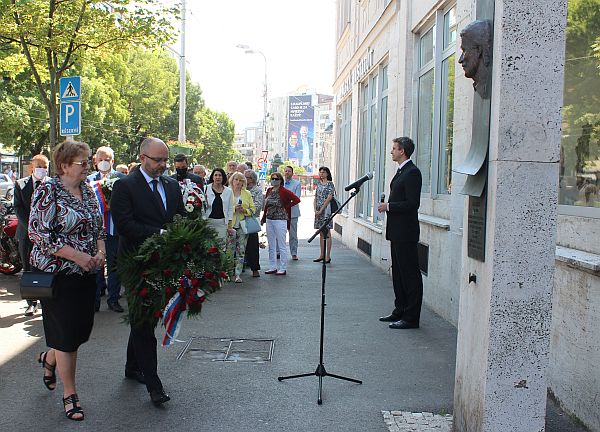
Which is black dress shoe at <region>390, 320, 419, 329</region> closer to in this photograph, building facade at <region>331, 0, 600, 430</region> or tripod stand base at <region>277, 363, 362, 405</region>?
building facade at <region>331, 0, 600, 430</region>

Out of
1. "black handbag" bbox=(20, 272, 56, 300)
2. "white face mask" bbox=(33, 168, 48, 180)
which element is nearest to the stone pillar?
"black handbag" bbox=(20, 272, 56, 300)

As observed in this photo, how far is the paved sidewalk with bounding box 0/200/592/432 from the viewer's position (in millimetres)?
5199

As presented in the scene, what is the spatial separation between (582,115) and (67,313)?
4.32 metres

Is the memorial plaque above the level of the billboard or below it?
below

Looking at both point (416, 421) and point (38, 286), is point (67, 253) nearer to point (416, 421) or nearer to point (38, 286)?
point (38, 286)

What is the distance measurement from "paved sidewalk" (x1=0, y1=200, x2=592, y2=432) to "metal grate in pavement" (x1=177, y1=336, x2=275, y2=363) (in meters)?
0.08

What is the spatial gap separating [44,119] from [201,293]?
3102cm

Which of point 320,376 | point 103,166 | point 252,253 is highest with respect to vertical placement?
point 103,166

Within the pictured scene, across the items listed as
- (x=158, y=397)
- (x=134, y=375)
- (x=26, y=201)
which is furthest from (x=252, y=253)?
(x=158, y=397)

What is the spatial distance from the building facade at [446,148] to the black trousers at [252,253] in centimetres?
237

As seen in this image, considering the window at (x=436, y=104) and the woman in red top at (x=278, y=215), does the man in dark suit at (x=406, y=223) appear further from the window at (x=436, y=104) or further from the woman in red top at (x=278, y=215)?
the woman in red top at (x=278, y=215)

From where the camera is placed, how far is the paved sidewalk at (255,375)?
520 cm

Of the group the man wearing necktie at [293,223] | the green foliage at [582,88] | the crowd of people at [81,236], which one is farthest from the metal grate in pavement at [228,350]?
the man wearing necktie at [293,223]

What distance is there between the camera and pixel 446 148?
10398 mm
